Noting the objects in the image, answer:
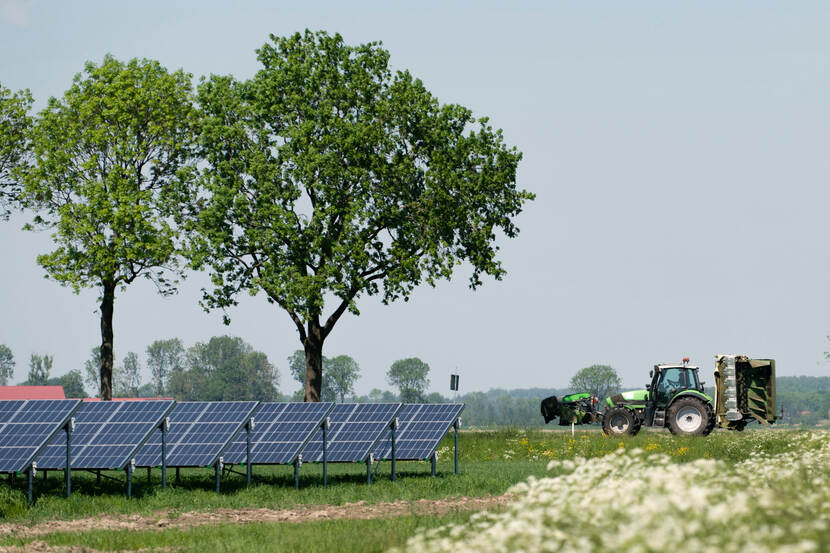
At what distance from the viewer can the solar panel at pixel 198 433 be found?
1024 inches

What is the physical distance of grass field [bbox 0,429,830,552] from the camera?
32.4 feet

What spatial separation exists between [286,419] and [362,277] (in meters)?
18.7

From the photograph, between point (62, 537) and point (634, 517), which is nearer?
point (634, 517)

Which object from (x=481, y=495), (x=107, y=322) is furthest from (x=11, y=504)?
(x=107, y=322)

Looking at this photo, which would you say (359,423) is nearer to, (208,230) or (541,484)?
(541,484)

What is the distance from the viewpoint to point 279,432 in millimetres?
27609

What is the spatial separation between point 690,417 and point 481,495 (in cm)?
1842

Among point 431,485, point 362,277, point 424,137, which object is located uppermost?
point 424,137

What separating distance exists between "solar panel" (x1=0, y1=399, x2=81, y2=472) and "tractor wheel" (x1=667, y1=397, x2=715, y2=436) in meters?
24.0

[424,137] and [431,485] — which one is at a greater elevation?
[424,137]

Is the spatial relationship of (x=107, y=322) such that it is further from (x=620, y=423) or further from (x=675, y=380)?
(x=675, y=380)

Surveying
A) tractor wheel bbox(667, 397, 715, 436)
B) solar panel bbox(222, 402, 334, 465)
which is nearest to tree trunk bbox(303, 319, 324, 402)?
tractor wheel bbox(667, 397, 715, 436)

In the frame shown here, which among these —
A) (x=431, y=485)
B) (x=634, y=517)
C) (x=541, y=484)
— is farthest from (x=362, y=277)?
(x=634, y=517)

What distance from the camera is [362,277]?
46188 millimetres
